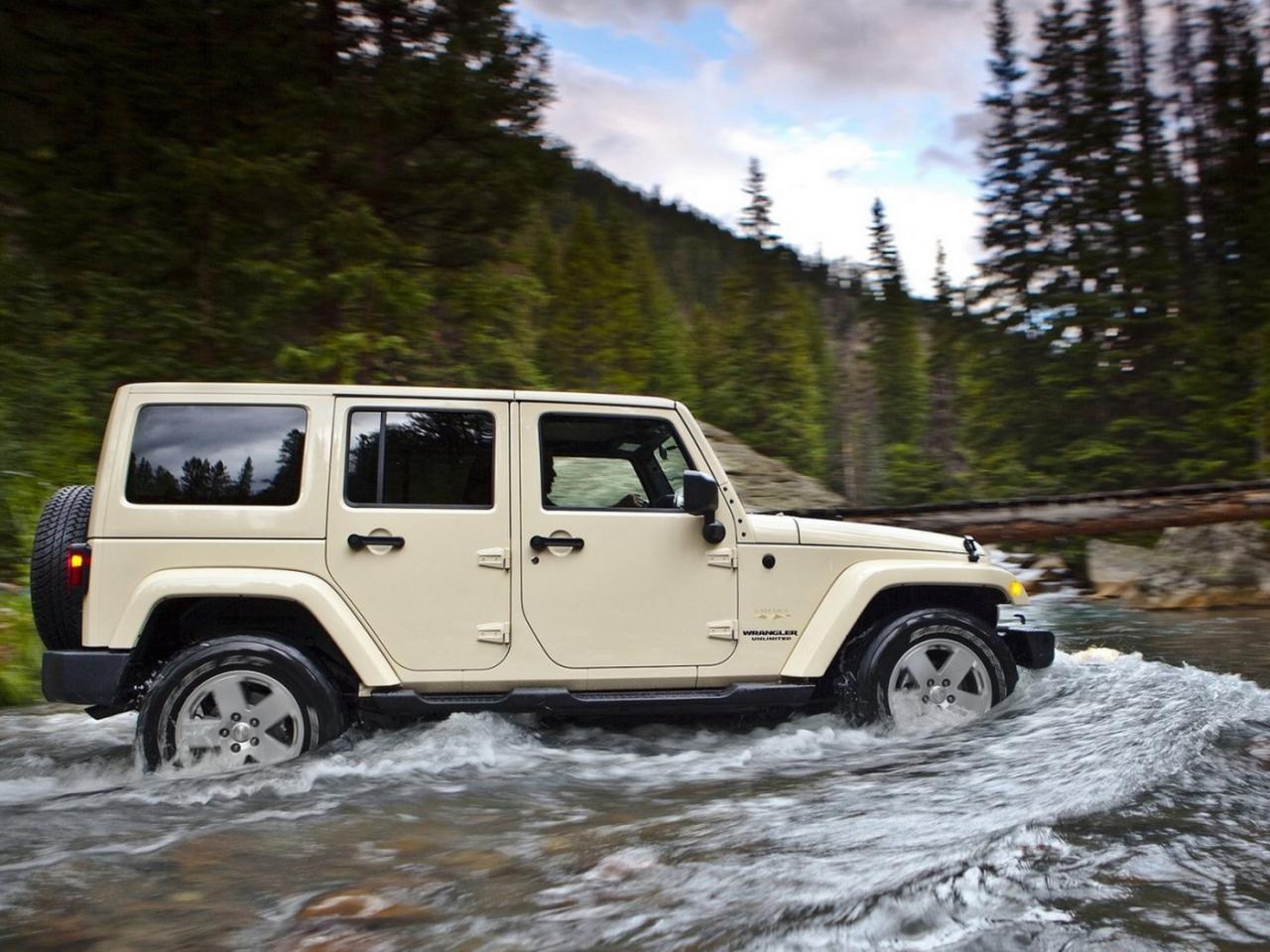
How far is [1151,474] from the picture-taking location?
23828 mm

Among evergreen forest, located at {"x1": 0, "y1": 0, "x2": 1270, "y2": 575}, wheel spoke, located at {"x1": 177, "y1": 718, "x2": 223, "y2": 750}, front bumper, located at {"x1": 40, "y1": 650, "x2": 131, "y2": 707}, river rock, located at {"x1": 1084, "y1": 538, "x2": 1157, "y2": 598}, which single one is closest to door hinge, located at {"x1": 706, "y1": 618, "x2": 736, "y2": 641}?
wheel spoke, located at {"x1": 177, "y1": 718, "x2": 223, "y2": 750}

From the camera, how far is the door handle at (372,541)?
4820mm

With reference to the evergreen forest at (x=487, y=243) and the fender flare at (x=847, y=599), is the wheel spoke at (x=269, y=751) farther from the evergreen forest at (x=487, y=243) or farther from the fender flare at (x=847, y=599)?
the evergreen forest at (x=487, y=243)

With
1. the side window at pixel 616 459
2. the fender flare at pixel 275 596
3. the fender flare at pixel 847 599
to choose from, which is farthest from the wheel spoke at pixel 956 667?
the fender flare at pixel 275 596

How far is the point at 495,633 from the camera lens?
4934 mm

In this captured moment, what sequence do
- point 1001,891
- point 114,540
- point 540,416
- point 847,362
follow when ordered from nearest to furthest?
point 1001,891 < point 114,540 < point 540,416 < point 847,362

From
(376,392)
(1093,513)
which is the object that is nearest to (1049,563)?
(1093,513)

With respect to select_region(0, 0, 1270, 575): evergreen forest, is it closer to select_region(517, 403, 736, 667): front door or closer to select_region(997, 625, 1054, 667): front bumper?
select_region(517, 403, 736, 667): front door

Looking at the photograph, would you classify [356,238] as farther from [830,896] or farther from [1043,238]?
[1043,238]

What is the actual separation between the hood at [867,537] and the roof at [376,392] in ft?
3.26

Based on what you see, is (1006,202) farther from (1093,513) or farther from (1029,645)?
(1029,645)

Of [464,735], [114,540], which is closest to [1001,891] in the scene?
[464,735]

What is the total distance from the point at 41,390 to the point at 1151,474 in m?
22.6

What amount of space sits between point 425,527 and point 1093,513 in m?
11.8
